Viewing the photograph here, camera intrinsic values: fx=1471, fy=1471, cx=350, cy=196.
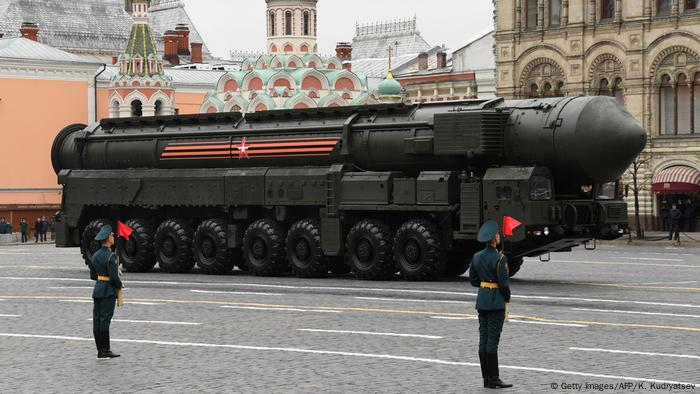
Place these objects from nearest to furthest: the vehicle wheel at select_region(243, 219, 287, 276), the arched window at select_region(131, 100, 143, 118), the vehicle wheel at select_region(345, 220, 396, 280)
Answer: the vehicle wheel at select_region(345, 220, 396, 280) → the vehicle wheel at select_region(243, 219, 287, 276) → the arched window at select_region(131, 100, 143, 118)

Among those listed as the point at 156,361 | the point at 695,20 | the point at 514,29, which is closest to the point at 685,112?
the point at 695,20

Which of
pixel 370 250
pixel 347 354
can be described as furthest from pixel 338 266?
pixel 347 354

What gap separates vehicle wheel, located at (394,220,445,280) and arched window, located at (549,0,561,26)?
34126mm

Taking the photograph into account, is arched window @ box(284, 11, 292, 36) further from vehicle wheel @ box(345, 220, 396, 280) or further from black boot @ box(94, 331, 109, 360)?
black boot @ box(94, 331, 109, 360)

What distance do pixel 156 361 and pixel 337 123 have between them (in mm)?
14765

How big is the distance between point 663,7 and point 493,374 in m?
45.6

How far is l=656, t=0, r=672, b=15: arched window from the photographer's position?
58.0 meters

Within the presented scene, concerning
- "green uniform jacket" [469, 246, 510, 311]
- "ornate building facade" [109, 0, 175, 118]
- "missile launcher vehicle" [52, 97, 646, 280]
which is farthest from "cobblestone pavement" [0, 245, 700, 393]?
"ornate building facade" [109, 0, 175, 118]

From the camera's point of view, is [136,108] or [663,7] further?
[136,108]

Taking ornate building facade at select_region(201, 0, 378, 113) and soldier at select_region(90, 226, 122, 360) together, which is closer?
soldier at select_region(90, 226, 122, 360)

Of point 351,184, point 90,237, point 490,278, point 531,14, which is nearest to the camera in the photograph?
point 490,278

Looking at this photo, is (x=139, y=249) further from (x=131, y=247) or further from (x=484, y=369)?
(x=484, y=369)

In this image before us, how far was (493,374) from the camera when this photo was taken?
1480 cm

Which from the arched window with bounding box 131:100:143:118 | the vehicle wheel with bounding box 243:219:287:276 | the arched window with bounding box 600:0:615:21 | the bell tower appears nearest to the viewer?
the vehicle wheel with bounding box 243:219:287:276
